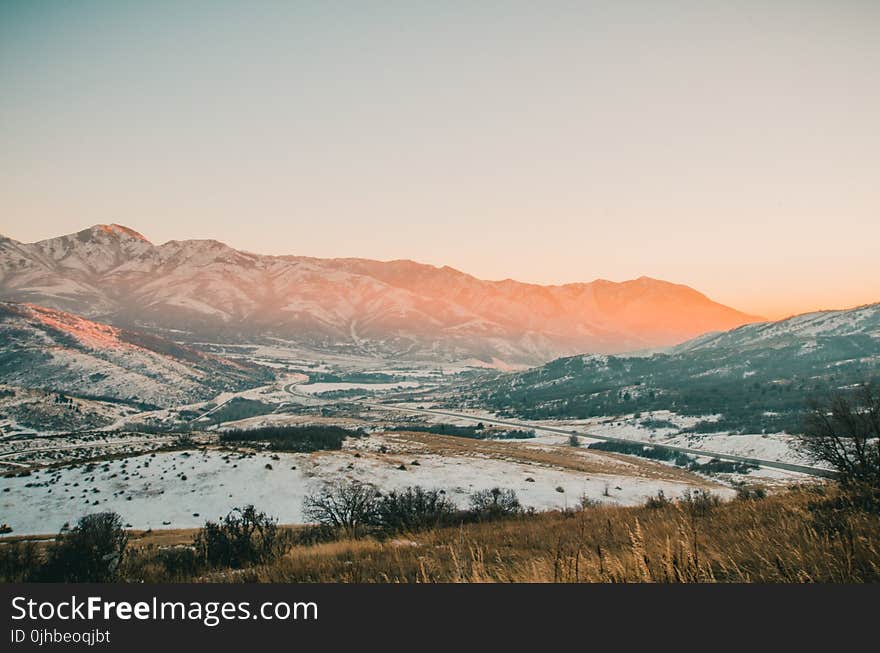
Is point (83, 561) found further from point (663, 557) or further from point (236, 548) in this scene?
point (663, 557)

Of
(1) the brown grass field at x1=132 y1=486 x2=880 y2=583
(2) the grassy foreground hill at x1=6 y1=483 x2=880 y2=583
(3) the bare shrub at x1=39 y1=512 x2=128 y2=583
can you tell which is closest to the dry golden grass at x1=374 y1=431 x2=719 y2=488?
(3) the bare shrub at x1=39 y1=512 x2=128 y2=583

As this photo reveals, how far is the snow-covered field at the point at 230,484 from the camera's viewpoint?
143ft

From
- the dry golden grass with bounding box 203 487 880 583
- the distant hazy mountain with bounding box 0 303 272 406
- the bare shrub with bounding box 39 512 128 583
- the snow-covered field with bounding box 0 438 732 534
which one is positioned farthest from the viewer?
the distant hazy mountain with bounding box 0 303 272 406

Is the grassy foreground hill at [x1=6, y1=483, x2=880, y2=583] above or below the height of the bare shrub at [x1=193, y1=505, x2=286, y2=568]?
above

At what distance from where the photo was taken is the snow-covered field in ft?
143

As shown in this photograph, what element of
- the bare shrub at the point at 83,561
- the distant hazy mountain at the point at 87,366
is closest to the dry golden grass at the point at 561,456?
the bare shrub at the point at 83,561

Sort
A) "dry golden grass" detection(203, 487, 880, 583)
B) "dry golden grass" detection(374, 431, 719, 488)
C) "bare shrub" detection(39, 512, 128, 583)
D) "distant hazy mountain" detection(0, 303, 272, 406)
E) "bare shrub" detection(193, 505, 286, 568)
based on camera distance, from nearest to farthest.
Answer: "dry golden grass" detection(203, 487, 880, 583) < "bare shrub" detection(39, 512, 128, 583) < "bare shrub" detection(193, 505, 286, 568) < "dry golden grass" detection(374, 431, 719, 488) < "distant hazy mountain" detection(0, 303, 272, 406)

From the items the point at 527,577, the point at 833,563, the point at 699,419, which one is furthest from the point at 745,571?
the point at 699,419

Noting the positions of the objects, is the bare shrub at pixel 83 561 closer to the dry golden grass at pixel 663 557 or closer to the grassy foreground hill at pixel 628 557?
the grassy foreground hill at pixel 628 557

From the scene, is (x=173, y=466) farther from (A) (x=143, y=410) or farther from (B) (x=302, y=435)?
(A) (x=143, y=410)

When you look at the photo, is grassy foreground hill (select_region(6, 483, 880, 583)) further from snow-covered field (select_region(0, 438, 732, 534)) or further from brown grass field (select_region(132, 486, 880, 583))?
snow-covered field (select_region(0, 438, 732, 534))

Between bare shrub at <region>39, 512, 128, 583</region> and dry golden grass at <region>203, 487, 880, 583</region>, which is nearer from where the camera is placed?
dry golden grass at <region>203, 487, 880, 583</region>

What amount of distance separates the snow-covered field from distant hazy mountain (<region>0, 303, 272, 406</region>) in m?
117

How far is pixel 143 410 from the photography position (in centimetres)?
14700
